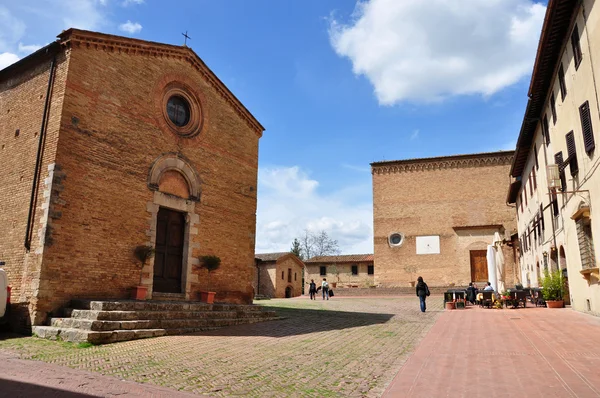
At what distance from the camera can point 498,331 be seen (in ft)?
34.3

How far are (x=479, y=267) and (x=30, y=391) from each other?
112ft

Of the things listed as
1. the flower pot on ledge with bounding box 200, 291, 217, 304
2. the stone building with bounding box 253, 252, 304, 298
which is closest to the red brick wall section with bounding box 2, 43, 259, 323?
the flower pot on ledge with bounding box 200, 291, 217, 304

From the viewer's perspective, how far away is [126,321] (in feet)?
31.9

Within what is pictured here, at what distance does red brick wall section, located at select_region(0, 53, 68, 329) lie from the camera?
1043 cm

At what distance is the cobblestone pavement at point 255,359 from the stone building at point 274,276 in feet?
96.4

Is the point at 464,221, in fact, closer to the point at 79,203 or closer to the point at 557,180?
the point at 557,180

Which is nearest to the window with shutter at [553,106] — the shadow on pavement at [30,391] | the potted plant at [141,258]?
the potted plant at [141,258]

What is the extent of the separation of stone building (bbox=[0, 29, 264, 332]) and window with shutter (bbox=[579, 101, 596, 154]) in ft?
36.1

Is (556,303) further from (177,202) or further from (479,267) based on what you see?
(479,267)

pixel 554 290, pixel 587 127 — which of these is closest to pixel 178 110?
pixel 587 127

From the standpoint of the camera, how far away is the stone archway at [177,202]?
42.8 ft

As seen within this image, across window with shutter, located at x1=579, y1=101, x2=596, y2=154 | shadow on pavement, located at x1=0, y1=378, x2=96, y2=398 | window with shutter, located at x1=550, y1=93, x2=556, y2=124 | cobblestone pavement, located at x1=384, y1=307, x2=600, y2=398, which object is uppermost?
window with shutter, located at x1=550, y1=93, x2=556, y2=124

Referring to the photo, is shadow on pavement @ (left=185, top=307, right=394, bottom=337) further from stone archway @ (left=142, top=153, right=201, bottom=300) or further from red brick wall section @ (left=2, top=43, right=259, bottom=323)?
stone archway @ (left=142, top=153, right=201, bottom=300)

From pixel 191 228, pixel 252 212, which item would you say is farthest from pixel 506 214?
pixel 191 228
